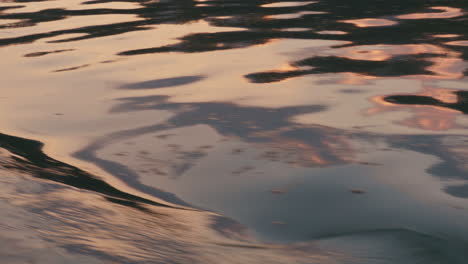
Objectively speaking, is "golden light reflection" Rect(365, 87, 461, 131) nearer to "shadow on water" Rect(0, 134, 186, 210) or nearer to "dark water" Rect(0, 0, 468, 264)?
"dark water" Rect(0, 0, 468, 264)

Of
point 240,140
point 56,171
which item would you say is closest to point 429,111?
point 240,140

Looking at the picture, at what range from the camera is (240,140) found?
1.73 metres

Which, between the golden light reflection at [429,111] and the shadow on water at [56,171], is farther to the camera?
the golden light reflection at [429,111]

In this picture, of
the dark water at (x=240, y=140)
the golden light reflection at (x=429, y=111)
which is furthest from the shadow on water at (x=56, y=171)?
the golden light reflection at (x=429, y=111)

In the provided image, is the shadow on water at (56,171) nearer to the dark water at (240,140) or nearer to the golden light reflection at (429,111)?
the dark water at (240,140)

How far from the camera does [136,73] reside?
2.41 meters

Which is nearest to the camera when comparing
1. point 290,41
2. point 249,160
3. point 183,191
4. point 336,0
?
point 183,191

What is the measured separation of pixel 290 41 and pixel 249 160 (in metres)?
1.21

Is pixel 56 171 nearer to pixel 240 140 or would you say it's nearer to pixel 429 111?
pixel 240 140

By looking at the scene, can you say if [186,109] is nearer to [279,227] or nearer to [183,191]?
[183,191]

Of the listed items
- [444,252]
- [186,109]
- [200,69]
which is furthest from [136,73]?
[444,252]

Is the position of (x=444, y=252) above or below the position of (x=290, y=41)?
below

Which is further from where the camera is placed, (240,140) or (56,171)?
(240,140)

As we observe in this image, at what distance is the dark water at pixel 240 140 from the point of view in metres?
1.11
